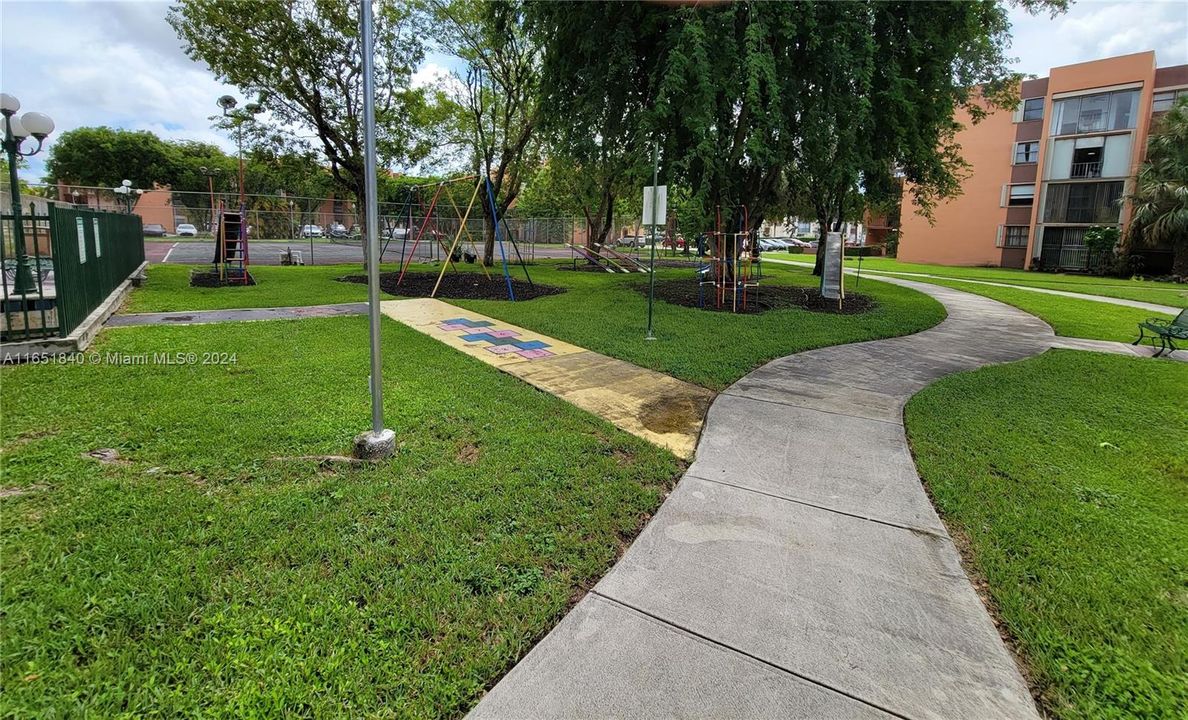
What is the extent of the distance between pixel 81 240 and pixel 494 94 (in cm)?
1790

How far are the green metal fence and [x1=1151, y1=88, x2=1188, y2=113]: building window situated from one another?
44.1m

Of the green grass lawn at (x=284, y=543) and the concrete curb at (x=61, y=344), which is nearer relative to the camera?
the green grass lawn at (x=284, y=543)

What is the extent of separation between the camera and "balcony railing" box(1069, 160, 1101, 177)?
32.3m

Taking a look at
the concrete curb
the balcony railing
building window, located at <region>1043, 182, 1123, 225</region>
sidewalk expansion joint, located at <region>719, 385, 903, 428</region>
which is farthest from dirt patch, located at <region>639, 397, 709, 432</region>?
the balcony railing

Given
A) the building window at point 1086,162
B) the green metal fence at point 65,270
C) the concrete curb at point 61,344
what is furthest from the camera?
the building window at point 1086,162

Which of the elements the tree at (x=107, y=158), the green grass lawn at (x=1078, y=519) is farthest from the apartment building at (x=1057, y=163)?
the tree at (x=107, y=158)

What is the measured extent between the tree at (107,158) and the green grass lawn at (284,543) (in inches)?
2350

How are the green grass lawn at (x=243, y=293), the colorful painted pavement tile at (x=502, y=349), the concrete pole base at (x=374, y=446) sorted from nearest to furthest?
the concrete pole base at (x=374, y=446) < the colorful painted pavement tile at (x=502, y=349) < the green grass lawn at (x=243, y=293)

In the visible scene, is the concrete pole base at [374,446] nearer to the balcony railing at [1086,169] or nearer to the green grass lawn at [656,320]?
the green grass lawn at [656,320]

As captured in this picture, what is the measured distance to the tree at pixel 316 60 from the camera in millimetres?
15312

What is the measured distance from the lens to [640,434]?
4.85 meters

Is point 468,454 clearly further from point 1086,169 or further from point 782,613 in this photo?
point 1086,169

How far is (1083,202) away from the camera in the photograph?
1297 inches

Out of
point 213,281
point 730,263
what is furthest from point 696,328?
point 213,281
